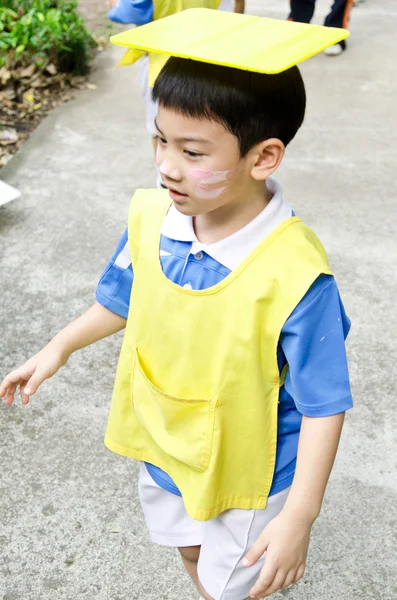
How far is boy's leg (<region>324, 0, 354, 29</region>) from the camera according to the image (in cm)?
539

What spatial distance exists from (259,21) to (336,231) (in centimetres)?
226

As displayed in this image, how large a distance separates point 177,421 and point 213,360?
0.16m

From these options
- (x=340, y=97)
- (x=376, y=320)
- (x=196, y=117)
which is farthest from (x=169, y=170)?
(x=340, y=97)

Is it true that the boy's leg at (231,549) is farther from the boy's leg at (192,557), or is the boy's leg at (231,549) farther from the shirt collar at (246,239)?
the shirt collar at (246,239)

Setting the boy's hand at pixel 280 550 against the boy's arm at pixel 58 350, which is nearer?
the boy's hand at pixel 280 550

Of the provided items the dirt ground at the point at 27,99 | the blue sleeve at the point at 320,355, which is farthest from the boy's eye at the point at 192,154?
the dirt ground at the point at 27,99

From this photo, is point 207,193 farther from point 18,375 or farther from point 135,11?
point 135,11

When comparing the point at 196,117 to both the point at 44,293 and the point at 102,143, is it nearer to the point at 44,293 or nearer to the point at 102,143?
the point at 44,293

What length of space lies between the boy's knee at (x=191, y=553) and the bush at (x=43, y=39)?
3.93m

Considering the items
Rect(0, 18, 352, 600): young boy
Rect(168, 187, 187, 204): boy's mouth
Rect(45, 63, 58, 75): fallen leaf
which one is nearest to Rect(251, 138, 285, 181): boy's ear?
Rect(0, 18, 352, 600): young boy

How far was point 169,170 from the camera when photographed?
3.85 ft

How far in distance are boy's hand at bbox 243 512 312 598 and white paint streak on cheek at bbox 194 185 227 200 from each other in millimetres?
539

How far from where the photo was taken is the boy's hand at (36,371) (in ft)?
4.74

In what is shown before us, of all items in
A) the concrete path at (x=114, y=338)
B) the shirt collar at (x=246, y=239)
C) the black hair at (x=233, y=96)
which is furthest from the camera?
the concrete path at (x=114, y=338)
